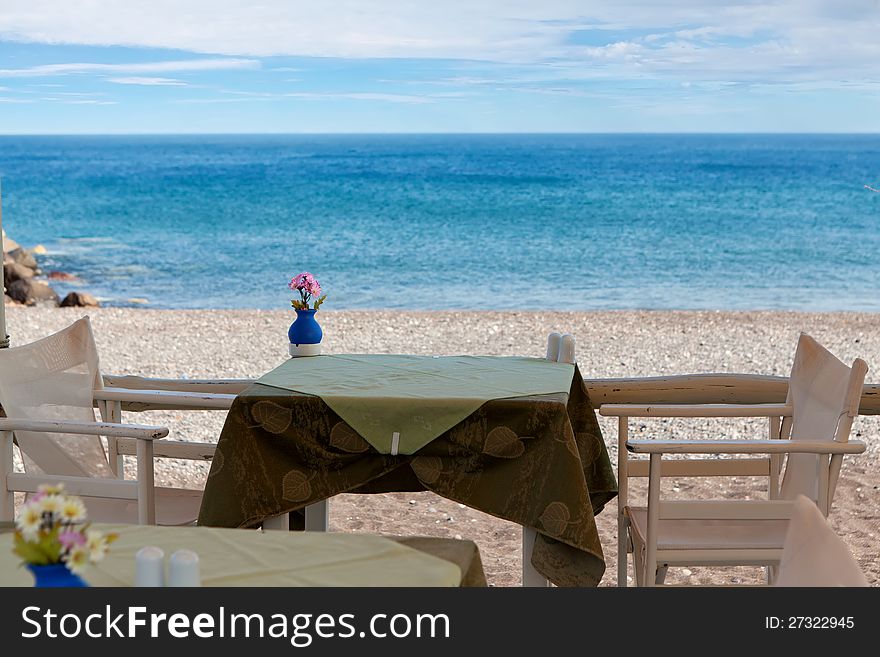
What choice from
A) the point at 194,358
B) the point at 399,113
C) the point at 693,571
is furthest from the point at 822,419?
the point at 399,113

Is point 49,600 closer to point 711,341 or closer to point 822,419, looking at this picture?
point 822,419

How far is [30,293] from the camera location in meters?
14.3

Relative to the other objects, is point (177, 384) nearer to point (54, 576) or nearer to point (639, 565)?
point (639, 565)

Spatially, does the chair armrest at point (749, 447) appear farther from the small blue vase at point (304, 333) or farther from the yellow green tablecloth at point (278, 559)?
the small blue vase at point (304, 333)

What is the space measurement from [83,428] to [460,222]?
24586mm

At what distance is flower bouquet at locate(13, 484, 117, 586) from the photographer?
47.3 inches

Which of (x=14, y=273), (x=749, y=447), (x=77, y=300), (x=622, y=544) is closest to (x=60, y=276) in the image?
(x=14, y=273)

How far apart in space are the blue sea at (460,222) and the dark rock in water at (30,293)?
159 cm

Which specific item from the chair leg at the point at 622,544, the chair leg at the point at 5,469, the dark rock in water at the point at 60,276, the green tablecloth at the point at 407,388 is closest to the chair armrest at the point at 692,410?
the green tablecloth at the point at 407,388

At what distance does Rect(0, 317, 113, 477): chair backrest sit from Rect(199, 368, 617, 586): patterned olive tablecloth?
2.10 ft

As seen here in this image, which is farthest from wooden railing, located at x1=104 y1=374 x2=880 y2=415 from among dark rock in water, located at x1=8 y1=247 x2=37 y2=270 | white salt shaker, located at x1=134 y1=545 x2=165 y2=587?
dark rock in water, located at x1=8 y1=247 x2=37 y2=270

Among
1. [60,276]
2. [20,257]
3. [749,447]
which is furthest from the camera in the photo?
[60,276]

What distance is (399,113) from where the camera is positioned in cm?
3594

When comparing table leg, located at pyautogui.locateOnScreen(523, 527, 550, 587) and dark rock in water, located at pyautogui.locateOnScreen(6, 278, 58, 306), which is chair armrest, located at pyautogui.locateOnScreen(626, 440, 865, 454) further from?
dark rock in water, located at pyautogui.locateOnScreen(6, 278, 58, 306)
